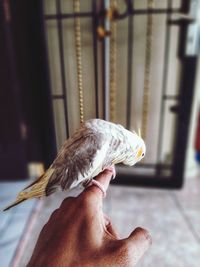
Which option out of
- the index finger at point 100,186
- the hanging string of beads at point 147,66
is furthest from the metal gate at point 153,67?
the index finger at point 100,186

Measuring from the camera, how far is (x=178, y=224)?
1242 mm

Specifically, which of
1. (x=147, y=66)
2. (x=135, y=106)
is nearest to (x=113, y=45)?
Result: (x=147, y=66)

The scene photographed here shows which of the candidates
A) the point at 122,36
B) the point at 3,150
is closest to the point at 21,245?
the point at 3,150

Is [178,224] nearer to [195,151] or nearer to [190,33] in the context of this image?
[195,151]

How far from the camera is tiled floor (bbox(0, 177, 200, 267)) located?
3.44ft

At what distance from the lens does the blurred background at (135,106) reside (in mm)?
1072

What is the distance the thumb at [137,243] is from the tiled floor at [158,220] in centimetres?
57

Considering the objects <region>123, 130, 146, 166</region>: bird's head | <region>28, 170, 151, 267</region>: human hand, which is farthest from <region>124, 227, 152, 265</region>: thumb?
<region>123, 130, 146, 166</region>: bird's head

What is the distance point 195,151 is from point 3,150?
4.11ft

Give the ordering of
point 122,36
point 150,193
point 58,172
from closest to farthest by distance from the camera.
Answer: point 58,172 → point 122,36 → point 150,193

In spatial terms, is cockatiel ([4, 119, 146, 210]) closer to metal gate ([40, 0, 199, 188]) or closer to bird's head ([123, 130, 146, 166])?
bird's head ([123, 130, 146, 166])

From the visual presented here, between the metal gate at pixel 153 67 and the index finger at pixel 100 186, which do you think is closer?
the index finger at pixel 100 186

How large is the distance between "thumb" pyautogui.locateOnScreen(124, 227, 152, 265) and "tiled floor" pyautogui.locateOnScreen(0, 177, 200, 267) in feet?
1.87

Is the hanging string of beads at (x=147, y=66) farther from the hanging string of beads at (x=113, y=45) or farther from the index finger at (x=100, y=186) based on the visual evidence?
the index finger at (x=100, y=186)
